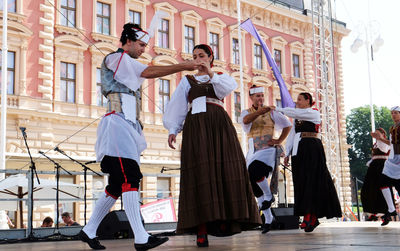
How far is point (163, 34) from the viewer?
23.6 meters

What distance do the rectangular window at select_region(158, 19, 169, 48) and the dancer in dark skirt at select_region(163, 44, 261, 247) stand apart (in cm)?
1905

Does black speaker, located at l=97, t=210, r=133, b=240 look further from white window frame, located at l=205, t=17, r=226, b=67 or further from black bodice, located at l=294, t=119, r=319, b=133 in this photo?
white window frame, located at l=205, t=17, r=226, b=67

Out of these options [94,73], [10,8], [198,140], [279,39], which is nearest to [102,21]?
[94,73]

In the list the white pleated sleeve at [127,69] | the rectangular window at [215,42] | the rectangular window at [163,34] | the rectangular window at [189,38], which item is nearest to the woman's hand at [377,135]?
the white pleated sleeve at [127,69]

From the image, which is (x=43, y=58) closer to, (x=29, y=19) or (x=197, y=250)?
(x=29, y=19)

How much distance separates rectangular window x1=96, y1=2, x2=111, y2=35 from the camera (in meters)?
21.4

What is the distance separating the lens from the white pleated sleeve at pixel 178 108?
4.85 m

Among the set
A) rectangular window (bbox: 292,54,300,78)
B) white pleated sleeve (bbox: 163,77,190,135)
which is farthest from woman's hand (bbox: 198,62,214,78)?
rectangular window (bbox: 292,54,300,78)

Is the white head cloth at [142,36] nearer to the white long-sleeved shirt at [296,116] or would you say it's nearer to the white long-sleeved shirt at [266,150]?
the white long-sleeved shirt at [296,116]

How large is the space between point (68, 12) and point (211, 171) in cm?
1754

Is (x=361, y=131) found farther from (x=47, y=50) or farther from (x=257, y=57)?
(x=47, y=50)

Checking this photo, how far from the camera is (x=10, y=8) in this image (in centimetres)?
1869

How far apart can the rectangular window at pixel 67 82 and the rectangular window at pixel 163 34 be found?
464cm

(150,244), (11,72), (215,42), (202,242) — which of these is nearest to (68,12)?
(11,72)
